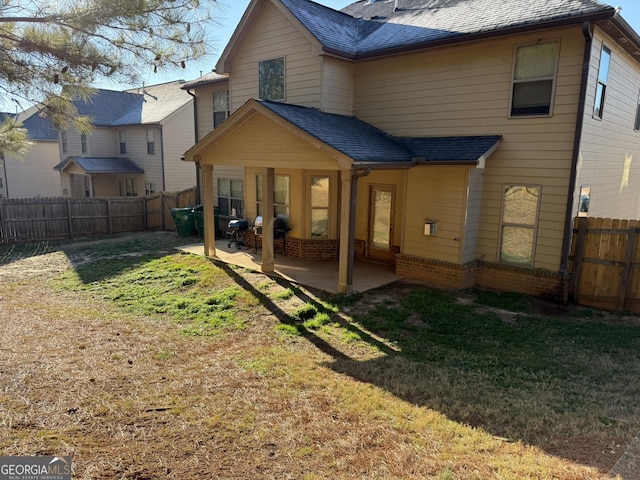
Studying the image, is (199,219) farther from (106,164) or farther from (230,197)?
(106,164)

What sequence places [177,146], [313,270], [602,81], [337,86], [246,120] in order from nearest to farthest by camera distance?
[602,81] → [246,120] → [313,270] → [337,86] → [177,146]

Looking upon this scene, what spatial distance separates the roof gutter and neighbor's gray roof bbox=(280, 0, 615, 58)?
22 mm

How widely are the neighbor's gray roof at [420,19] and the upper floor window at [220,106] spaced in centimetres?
486

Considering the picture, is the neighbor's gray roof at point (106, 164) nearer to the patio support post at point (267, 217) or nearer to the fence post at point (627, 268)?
the patio support post at point (267, 217)

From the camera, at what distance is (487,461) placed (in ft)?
12.6

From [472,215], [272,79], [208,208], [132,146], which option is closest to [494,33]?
[472,215]

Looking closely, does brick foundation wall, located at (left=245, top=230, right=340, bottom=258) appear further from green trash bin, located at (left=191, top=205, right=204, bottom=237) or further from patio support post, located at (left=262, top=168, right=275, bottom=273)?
green trash bin, located at (left=191, top=205, right=204, bottom=237)

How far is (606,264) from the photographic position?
9.11m

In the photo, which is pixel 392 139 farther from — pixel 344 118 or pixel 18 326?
pixel 18 326

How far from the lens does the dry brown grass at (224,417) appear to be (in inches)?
149

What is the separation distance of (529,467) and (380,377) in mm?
2286

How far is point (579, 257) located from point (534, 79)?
154 inches

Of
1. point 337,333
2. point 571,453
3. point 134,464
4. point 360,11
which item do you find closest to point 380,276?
point 337,333

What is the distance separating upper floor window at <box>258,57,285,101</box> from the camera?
12.6 meters
